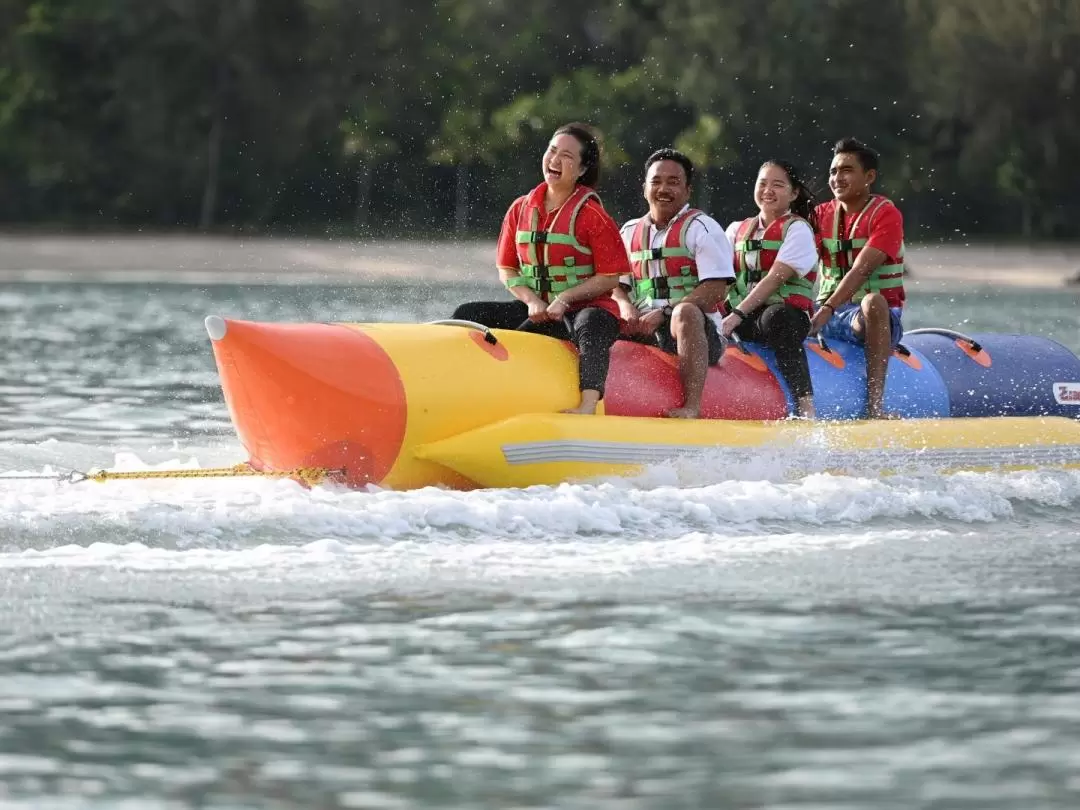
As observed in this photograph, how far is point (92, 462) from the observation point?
7.13 m

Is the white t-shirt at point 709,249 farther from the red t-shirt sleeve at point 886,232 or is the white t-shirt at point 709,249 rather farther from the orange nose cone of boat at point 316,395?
the orange nose cone of boat at point 316,395

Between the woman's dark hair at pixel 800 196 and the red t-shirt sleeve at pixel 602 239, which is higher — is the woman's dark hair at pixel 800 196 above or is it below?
above

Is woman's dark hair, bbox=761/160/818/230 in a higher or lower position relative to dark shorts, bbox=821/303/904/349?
higher

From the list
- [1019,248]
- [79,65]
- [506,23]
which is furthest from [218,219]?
[1019,248]

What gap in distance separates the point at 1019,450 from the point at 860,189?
3.54 ft

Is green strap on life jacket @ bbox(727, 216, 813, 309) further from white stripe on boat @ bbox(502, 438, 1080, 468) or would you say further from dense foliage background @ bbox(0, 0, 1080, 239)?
dense foliage background @ bbox(0, 0, 1080, 239)

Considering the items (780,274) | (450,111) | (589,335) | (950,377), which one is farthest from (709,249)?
(450,111)

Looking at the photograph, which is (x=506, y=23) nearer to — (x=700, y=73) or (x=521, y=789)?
(x=700, y=73)

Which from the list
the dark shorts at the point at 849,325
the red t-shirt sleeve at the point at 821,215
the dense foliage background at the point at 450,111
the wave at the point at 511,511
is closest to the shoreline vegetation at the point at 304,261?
the dense foliage background at the point at 450,111

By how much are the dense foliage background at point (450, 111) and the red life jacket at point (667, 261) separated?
68.0 ft

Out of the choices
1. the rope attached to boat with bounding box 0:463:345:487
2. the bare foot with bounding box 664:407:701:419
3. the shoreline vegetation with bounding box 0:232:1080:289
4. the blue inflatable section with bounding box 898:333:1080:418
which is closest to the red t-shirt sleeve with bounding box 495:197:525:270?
the bare foot with bounding box 664:407:701:419

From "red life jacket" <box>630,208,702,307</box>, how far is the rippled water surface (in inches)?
27.2

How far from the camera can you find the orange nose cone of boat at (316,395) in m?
6.09

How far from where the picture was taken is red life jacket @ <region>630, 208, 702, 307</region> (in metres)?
6.77
